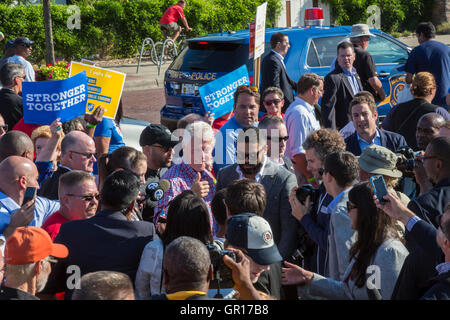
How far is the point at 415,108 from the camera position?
21.7ft

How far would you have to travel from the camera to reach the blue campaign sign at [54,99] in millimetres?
5988

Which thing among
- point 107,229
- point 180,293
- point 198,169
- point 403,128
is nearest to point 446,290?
point 180,293

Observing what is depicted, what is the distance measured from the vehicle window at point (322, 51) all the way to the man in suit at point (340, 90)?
198 centimetres

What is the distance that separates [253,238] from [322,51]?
7044 millimetres

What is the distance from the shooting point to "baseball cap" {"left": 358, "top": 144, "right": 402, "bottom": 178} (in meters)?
4.42

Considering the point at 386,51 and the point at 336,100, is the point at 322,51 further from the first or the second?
the point at 336,100

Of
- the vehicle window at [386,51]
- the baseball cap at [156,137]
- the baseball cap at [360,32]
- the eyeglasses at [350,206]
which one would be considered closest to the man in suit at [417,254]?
the eyeglasses at [350,206]

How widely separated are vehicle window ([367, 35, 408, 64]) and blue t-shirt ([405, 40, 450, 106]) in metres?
1.68

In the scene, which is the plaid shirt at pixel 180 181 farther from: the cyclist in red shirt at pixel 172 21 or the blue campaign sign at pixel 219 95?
the cyclist in red shirt at pixel 172 21

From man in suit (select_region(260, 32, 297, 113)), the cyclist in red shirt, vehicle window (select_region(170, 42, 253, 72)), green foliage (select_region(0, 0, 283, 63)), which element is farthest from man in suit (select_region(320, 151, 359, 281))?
green foliage (select_region(0, 0, 283, 63))

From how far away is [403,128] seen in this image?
6695 mm

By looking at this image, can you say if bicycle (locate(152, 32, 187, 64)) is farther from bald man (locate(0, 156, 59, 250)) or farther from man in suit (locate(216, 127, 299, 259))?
bald man (locate(0, 156, 59, 250))
